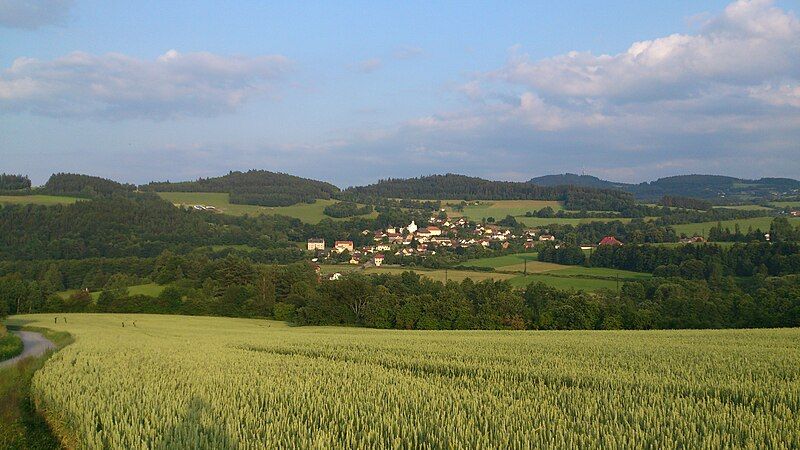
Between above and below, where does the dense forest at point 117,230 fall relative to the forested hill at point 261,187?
below

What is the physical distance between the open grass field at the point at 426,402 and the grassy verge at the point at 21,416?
11.3 inches

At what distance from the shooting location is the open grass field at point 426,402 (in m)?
6.20

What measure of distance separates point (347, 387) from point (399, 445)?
381cm

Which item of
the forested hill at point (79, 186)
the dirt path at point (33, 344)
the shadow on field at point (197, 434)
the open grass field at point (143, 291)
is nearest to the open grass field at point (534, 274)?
the open grass field at point (143, 291)

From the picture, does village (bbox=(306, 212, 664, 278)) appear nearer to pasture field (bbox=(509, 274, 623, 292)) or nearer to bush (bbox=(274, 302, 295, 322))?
pasture field (bbox=(509, 274, 623, 292))

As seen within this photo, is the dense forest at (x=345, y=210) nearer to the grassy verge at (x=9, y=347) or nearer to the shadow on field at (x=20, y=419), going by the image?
the grassy verge at (x=9, y=347)

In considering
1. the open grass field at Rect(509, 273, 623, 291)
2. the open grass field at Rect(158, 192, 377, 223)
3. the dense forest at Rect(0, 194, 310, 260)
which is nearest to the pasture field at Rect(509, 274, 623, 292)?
the open grass field at Rect(509, 273, 623, 291)

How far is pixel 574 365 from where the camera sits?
519 inches

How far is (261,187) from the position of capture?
166 meters

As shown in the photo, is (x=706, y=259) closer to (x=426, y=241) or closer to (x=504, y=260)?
(x=504, y=260)

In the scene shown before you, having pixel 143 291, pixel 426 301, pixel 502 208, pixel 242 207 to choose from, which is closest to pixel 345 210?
pixel 242 207

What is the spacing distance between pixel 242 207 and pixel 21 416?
13671 centimetres

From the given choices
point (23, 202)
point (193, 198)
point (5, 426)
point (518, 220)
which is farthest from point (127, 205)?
point (5, 426)

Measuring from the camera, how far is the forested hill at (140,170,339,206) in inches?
5955
